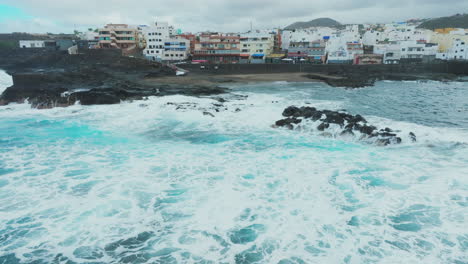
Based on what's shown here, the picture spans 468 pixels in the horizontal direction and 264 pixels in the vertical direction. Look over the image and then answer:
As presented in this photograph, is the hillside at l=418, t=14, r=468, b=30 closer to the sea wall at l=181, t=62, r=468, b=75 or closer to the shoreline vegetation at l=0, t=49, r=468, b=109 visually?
the sea wall at l=181, t=62, r=468, b=75

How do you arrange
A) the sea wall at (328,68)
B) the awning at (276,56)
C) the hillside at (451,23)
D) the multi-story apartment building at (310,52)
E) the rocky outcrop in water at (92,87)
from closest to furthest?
1. the rocky outcrop in water at (92,87)
2. the sea wall at (328,68)
3. the multi-story apartment building at (310,52)
4. the awning at (276,56)
5. the hillside at (451,23)

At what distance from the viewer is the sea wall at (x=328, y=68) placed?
52500 mm

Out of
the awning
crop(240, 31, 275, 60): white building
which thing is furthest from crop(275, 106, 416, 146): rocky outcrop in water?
the awning

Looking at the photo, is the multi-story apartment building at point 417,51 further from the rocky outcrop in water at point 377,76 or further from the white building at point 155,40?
the white building at point 155,40

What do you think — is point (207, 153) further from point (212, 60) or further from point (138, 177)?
point (212, 60)

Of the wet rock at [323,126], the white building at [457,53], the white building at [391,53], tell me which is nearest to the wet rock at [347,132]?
the wet rock at [323,126]

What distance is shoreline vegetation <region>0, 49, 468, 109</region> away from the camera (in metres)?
28.4

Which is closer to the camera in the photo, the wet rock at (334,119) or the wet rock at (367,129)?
the wet rock at (367,129)

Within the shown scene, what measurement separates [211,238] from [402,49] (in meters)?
65.0

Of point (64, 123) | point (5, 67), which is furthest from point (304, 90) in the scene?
point (5, 67)

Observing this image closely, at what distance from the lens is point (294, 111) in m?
21.6

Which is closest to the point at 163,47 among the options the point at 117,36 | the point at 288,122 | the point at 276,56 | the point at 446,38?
the point at 117,36

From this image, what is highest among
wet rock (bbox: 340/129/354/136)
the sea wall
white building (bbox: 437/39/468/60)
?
white building (bbox: 437/39/468/60)

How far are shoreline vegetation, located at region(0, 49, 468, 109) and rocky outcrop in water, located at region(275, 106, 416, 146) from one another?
1464cm
